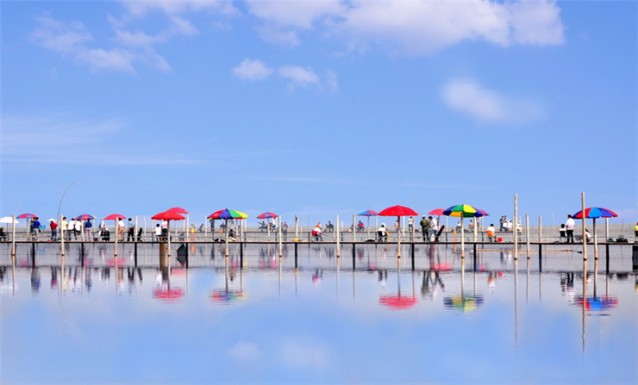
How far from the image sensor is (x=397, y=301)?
27.1 metres

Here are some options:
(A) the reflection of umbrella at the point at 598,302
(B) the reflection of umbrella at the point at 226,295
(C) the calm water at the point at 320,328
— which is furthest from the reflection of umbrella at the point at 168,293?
(A) the reflection of umbrella at the point at 598,302

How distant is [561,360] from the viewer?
17078 mm

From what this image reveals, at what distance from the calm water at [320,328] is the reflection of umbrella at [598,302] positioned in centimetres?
11

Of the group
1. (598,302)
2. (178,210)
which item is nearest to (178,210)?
(178,210)

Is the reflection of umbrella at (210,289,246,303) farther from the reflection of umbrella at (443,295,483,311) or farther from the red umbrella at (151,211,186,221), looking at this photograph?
the red umbrella at (151,211,186,221)

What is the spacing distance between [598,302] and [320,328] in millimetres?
9363

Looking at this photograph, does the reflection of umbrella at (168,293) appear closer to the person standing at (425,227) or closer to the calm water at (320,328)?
the calm water at (320,328)

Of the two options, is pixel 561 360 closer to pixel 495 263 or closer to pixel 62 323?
pixel 62 323

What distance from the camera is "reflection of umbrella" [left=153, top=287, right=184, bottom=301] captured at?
94.5 ft

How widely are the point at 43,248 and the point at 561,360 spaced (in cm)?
5697

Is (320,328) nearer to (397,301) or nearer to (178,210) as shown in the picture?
(397,301)

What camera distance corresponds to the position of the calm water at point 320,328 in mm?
16406

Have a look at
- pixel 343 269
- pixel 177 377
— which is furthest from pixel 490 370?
pixel 343 269

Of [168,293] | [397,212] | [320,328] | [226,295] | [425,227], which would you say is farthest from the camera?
[425,227]
